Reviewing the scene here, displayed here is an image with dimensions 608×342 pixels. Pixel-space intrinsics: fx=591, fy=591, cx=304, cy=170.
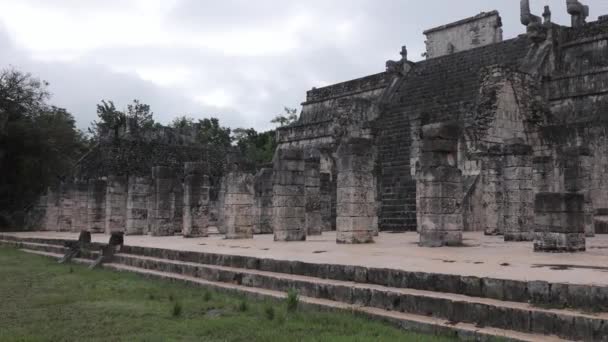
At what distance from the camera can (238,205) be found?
50.5 feet

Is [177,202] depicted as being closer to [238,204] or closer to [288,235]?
[238,204]

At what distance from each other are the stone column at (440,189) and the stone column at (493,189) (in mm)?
3637

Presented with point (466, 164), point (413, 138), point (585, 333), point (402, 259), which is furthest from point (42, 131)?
point (585, 333)

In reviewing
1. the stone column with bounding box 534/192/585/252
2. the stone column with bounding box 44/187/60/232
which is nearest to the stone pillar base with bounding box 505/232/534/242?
the stone column with bounding box 534/192/585/252

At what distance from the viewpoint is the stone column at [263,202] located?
1861 cm

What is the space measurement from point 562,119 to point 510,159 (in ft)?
26.3

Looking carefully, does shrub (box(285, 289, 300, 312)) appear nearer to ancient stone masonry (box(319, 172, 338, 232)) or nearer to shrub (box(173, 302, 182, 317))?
shrub (box(173, 302, 182, 317))

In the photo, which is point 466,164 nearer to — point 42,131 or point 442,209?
point 442,209

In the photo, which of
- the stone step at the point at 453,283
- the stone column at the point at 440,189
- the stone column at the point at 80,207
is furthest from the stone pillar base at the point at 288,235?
the stone column at the point at 80,207

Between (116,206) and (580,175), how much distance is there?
49.4ft

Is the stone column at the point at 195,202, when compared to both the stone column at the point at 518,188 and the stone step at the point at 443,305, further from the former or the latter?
the stone column at the point at 518,188

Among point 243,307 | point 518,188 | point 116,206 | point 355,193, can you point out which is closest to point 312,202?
point 355,193

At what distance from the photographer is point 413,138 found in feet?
62.5

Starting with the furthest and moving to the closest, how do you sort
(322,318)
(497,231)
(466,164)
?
1. (466,164)
2. (497,231)
3. (322,318)
